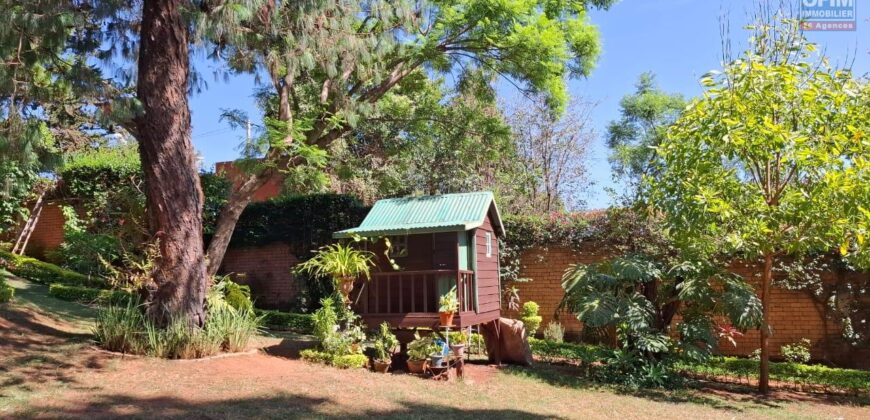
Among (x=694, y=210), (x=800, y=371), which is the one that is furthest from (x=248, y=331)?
(x=800, y=371)

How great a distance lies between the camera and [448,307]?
28.7 ft

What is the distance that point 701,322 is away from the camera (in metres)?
9.45

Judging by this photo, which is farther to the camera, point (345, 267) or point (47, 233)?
point (47, 233)

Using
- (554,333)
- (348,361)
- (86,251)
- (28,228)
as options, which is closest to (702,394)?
(554,333)

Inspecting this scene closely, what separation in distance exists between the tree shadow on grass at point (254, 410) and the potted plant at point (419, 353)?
5.81 feet

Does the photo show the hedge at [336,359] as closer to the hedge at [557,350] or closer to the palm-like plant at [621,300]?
the palm-like plant at [621,300]

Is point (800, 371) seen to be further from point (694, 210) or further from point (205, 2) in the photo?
point (205, 2)

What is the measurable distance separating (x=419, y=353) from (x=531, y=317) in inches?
168

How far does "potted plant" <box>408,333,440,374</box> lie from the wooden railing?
0.53m

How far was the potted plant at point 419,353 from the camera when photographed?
8797 millimetres

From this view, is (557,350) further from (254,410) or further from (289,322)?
(254,410)

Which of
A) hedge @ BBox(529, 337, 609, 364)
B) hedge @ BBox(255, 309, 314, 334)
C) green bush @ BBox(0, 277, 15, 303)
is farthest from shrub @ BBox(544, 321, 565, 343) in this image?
green bush @ BBox(0, 277, 15, 303)

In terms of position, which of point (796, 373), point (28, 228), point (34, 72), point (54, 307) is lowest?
point (796, 373)

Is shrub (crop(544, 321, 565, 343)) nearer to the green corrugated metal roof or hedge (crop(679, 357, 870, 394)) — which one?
hedge (crop(679, 357, 870, 394))
